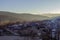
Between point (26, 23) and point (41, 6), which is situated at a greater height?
point (41, 6)

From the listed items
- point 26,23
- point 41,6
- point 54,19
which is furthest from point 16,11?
point 54,19

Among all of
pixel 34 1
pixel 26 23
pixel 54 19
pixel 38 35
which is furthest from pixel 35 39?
pixel 34 1

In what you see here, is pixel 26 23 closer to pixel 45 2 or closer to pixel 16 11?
pixel 16 11

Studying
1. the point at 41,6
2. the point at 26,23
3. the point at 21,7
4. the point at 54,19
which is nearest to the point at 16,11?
the point at 21,7

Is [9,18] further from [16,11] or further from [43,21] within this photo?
[43,21]

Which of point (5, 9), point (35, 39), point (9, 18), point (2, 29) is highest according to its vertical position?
point (5, 9)

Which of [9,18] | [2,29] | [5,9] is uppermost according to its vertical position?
[5,9]

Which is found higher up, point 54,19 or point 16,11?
point 16,11

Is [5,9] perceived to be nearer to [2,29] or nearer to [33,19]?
[2,29]
